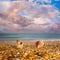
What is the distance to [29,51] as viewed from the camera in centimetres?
367

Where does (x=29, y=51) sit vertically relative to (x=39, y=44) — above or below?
below

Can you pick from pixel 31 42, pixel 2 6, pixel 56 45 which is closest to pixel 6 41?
pixel 31 42

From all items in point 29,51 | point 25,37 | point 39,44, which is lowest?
point 29,51

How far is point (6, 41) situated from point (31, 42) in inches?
23.1

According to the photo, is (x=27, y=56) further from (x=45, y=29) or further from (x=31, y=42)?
(x=45, y=29)

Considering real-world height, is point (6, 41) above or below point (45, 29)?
below

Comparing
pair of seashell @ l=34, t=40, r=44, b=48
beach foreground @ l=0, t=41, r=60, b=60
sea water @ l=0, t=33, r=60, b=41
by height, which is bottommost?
beach foreground @ l=0, t=41, r=60, b=60

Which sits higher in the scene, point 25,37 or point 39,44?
point 25,37

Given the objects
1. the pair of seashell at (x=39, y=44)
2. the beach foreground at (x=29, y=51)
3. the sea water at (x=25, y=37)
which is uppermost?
the sea water at (x=25, y=37)

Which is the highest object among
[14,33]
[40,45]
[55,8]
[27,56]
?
[55,8]

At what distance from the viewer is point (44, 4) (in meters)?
3.75

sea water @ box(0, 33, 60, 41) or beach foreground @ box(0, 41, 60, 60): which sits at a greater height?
sea water @ box(0, 33, 60, 41)

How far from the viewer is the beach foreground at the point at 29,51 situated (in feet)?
11.9

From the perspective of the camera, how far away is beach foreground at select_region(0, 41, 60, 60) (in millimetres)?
3621
